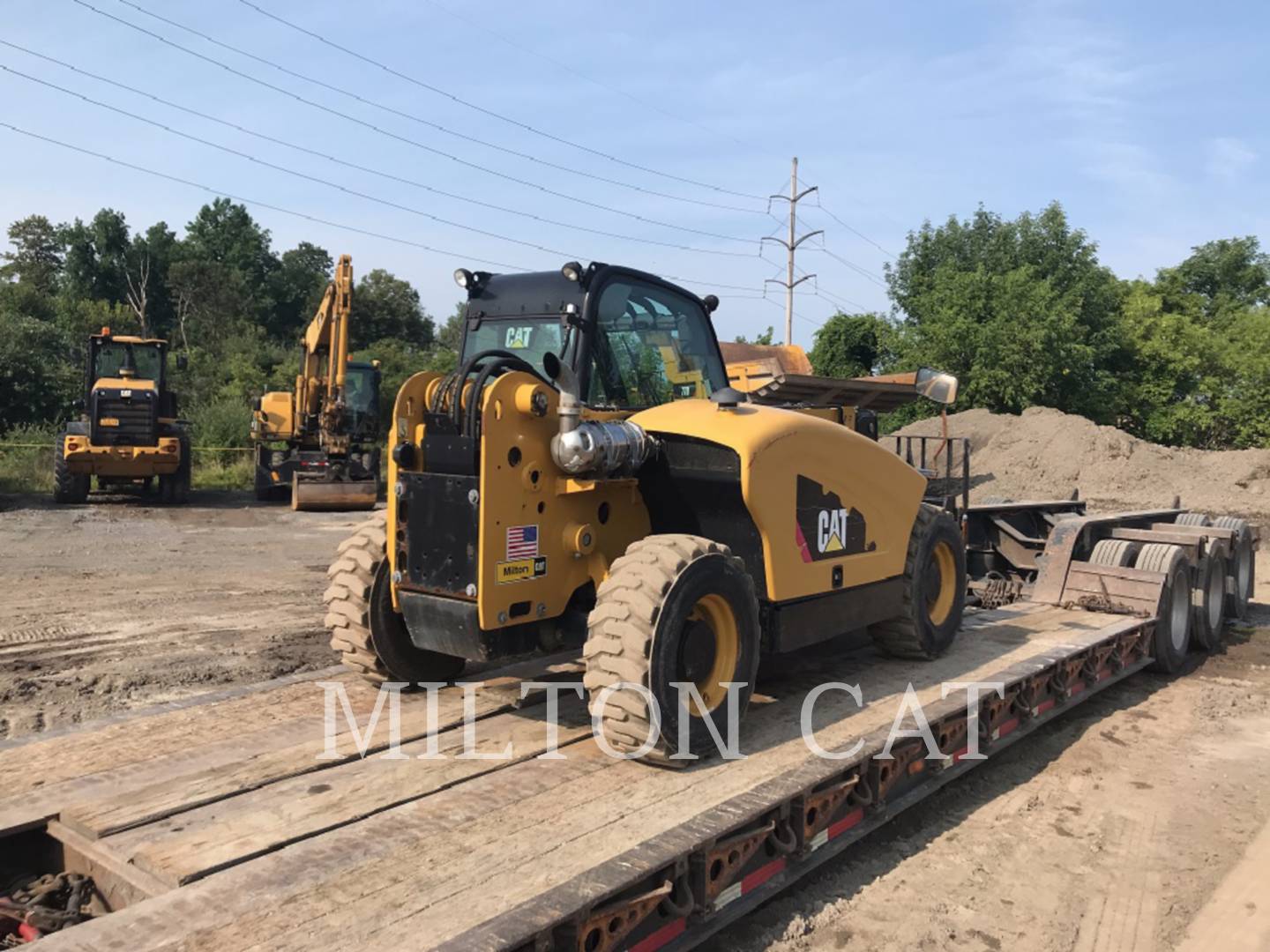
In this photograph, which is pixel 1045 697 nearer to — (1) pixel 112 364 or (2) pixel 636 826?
(2) pixel 636 826

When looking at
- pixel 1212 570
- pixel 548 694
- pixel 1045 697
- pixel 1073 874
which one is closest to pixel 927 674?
pixel 1045 697

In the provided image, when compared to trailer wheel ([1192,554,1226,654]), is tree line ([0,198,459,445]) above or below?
above

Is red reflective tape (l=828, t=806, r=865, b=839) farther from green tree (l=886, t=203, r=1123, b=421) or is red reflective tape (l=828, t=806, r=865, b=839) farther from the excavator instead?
green tree (l=886, t=203, r=1123, b=421)

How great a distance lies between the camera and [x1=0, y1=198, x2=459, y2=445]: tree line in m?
40.0

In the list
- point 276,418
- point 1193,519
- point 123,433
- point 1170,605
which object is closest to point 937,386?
point 1170,605

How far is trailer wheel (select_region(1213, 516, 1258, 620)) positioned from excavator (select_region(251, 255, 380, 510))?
14387 millimetres

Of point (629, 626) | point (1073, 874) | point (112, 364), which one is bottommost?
point (1073, 874)

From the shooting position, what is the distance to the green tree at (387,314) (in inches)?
2061

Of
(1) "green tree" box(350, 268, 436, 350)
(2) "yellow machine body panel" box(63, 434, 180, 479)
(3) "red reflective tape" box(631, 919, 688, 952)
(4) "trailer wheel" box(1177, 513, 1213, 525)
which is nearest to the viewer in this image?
(3) "red reflective tape" box(631, 919, 688, 952)

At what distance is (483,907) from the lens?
2740 mm

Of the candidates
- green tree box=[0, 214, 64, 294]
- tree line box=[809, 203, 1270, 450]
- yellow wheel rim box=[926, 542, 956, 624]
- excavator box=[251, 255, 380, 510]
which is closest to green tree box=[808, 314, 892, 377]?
tree line box=[809, 203, 1270, 450]

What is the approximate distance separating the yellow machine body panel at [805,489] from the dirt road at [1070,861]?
1.29 metres

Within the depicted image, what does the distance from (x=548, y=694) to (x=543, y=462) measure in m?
1.35

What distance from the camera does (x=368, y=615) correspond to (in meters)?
4.84
